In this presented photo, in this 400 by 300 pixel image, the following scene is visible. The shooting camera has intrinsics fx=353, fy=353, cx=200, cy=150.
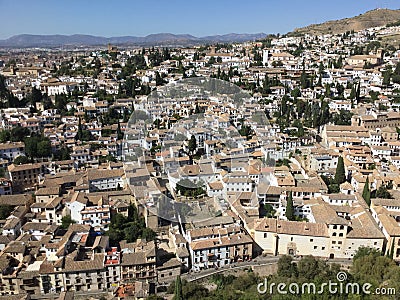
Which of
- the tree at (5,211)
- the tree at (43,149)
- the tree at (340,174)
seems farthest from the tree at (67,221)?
the tree at (340,174)

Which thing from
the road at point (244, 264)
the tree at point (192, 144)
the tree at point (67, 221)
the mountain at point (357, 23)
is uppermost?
the mountain at point (357, 23)

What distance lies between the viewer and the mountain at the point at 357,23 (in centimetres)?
2942

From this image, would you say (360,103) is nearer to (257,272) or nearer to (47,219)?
(257,272)

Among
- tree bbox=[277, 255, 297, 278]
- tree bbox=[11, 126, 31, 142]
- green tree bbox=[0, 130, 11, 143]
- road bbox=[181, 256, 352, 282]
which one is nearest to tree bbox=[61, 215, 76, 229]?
road bbox=[181, 256, 352, 282]

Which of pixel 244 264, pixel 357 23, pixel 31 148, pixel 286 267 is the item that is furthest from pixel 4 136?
pixel 357 23

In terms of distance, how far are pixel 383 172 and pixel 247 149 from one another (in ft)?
10.4

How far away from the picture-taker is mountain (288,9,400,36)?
29.4 metres

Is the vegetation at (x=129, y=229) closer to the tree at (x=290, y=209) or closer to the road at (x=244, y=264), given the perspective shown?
the road at (x=244, y=264)

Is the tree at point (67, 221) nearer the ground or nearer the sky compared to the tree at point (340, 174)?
nearer the ground

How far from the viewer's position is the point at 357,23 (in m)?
29.8

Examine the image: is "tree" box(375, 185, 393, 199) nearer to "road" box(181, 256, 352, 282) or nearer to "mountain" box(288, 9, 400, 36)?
"road" box(181, 256, 352, 282)

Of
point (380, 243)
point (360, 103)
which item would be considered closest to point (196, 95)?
point (380, 243)

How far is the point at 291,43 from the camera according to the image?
80.2ft

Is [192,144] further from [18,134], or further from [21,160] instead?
[18,134]
